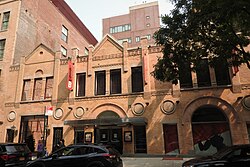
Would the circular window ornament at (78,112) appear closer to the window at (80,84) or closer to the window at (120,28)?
the window at (80,84)

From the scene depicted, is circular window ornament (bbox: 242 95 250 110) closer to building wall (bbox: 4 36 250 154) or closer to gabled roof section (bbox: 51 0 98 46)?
building wall (bbox: 4 36 250 154)

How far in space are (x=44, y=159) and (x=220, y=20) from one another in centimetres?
1109

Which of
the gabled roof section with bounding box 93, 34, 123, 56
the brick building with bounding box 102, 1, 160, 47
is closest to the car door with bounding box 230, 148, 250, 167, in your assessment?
the gabled roof section with bounding box 93, 34, 123, 56

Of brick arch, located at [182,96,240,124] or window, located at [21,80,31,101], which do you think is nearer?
brick arch, located at [182,96,240,124]

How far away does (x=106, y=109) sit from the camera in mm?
19016

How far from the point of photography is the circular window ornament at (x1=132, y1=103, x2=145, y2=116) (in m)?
17.9

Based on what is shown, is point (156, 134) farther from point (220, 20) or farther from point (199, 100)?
point (220, 20)

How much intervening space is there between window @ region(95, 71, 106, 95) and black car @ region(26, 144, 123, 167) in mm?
10488

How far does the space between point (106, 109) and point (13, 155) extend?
924cm

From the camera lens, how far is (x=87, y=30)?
132 ft

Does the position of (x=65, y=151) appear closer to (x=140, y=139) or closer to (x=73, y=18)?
(x=140, y=139)

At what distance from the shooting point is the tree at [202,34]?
33.8 feet

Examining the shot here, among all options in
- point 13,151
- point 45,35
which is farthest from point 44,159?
point 45,35

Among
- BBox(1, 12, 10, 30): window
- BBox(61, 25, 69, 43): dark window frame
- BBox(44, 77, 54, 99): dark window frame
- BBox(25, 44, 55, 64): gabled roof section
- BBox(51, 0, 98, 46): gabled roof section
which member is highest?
BBox(51, 0, 98, 46): gabled roof section
